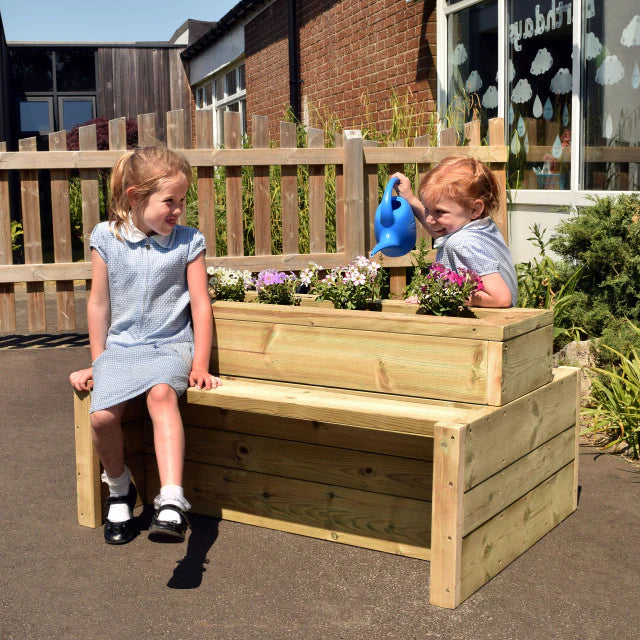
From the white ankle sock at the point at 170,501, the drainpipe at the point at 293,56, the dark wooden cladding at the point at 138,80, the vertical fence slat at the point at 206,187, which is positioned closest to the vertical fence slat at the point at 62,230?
the vertical fence slat at the point at 206,187

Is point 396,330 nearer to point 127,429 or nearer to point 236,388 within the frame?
point 236,388

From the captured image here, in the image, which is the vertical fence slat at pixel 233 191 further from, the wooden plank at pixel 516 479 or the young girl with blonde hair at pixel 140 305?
the wooden plank at pixel 516 479

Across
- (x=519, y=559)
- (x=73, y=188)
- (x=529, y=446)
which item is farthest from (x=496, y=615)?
(x=73, y=188)

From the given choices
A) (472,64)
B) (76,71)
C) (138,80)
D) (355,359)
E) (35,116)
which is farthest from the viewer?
(35,116)

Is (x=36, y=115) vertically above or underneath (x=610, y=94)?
above

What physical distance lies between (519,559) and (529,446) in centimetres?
38

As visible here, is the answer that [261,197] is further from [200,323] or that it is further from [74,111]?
[74,111]

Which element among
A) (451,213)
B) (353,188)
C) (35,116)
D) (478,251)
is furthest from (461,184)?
(35,116)

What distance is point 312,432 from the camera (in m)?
3.24

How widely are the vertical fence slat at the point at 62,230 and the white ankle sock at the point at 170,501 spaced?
176 inches

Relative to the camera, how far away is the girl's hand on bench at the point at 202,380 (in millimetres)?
3178

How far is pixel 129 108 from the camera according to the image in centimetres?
2200

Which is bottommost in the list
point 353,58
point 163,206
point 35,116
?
point 163,206

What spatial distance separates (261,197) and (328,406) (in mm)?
4563
